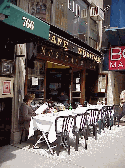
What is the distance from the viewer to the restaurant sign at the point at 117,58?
12109 mm

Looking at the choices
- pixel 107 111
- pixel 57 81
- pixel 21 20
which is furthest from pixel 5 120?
pixel 57 81

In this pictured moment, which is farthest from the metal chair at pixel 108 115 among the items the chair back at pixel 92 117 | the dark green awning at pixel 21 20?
Result: the dark green awning at pixel 21 20

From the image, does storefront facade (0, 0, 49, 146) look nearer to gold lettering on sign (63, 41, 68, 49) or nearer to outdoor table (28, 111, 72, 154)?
outdoor table (28, 111, 72, 154)

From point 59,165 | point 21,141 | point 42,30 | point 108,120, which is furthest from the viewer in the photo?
point 108,120


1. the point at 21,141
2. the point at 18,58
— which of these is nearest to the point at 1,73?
the point at 18,58

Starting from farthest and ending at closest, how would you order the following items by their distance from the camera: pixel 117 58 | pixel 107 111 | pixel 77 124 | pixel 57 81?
pixel 117 58
pixel 57 81
pixel 107 111
pixel 77 124

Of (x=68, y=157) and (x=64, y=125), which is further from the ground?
(x=64, y=125)

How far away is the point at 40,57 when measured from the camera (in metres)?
7.23

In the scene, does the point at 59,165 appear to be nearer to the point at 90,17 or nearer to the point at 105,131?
the point at 105,131

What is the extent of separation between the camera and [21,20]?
429cm

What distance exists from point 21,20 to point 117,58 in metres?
9.10

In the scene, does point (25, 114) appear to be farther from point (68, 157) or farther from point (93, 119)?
point (93, 119)

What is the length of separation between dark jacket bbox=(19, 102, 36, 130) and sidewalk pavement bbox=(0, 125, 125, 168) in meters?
0.68

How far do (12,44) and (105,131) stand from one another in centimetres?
512
